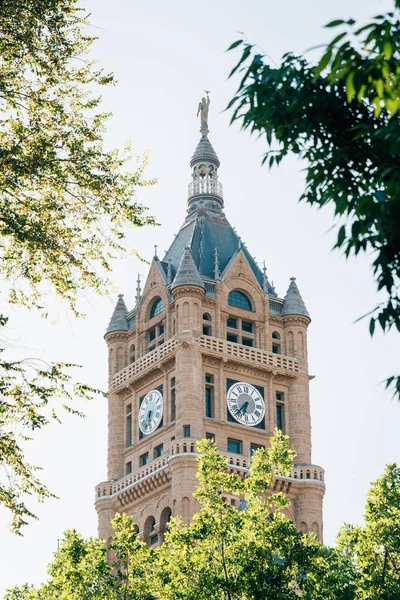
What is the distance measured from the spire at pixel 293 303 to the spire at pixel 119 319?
11.4m

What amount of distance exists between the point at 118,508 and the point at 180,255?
1829cm

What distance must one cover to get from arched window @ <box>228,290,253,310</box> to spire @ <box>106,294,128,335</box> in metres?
8.13

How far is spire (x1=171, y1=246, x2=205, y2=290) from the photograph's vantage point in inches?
3285

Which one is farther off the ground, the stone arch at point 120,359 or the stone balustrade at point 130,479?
the stone arch at point 120,359

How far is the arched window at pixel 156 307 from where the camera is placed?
87.2 m

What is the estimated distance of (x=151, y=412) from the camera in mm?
83250

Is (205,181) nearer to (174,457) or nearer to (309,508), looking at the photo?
(174,457)

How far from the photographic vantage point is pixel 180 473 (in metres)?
76.9

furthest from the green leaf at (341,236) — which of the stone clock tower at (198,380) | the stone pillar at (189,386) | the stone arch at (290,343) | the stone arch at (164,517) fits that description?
the stone arch at (290,343)

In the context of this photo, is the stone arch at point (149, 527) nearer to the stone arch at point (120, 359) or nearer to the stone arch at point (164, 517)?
the stone arch at point (164, 517)

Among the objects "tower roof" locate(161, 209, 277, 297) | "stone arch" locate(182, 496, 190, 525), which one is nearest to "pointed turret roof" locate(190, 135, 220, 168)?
"tower roof" locate(161, 209, 277, 297)

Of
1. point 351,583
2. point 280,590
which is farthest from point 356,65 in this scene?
point 351,583

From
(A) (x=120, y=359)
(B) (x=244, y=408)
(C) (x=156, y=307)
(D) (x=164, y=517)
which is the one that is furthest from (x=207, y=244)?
(D) (x=164, y=517)

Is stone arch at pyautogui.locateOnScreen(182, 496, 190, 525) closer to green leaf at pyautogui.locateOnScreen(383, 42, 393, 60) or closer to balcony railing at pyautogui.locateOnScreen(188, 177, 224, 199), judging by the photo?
balcony railing at pyautogui.locateOnScreen(188, 177, 224, 199)
